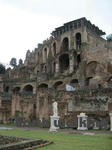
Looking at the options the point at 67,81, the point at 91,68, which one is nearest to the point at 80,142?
the point at 91,68

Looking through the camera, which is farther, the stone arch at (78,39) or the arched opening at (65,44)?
the arched opening at (65,44)

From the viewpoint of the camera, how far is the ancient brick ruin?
937 inches

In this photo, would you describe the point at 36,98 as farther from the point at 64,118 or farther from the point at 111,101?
the point at 111,101

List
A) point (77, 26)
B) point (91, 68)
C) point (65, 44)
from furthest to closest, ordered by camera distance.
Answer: point (65, 44), point (77, 26), point (91, 68)

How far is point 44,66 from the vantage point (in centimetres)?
6106

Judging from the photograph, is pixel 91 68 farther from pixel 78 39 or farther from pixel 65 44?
pixel 65 44

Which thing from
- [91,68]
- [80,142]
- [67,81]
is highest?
[91,68]

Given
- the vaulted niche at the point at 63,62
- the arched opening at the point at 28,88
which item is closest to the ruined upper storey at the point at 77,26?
the vaulted niche at the point at 63,62

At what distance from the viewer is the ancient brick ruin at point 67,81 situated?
23.8m

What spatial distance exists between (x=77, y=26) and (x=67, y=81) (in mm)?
18980

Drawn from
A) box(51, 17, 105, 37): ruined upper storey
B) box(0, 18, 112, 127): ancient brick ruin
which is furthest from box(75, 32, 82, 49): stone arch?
box(51, 17, 105, 37): ruined upper storey

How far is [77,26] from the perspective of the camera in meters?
55.0

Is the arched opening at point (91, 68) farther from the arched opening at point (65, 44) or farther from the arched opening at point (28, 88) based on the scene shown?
the arched opening at point (65, 44)

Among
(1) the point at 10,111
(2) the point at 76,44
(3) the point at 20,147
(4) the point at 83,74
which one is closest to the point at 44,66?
(2) the point at 76,44
